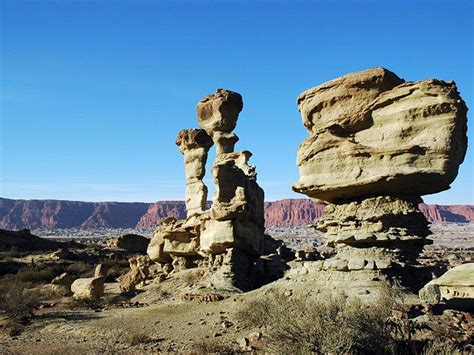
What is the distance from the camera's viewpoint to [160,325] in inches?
513

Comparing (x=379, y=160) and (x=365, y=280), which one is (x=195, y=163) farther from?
(x=365, y=280)

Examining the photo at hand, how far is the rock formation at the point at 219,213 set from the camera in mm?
18609


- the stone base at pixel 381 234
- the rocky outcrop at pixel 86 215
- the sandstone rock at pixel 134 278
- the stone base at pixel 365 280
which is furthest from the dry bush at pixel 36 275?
the rocky outcrop at pixel 86 215

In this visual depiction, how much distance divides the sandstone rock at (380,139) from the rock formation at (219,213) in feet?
16.3

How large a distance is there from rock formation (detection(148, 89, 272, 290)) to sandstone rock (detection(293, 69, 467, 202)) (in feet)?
16.3

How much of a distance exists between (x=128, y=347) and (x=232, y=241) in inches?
317

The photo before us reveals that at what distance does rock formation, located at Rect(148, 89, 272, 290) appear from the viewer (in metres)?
18.6

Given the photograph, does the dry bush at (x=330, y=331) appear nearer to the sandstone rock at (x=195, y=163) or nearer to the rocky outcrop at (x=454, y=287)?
the rocky outcrop at (x=454, y=287)

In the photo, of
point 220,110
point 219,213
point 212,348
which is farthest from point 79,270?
point 212,348

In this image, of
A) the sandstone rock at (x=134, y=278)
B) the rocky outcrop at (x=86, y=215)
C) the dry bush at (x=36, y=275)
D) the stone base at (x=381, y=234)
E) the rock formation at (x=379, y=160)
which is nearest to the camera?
the rock formation at (x=379, y=160)

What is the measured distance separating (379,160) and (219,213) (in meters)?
7.63

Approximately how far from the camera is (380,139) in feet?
43.3

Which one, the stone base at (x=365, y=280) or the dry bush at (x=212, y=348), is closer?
the dry bush at (x=212, y=348)

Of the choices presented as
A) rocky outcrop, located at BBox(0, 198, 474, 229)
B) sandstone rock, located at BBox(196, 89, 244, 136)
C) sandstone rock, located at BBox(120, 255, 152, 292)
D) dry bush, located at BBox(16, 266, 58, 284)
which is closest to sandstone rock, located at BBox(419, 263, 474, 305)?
sandstone rock, located at BBox(196, 89, 244, 136)
